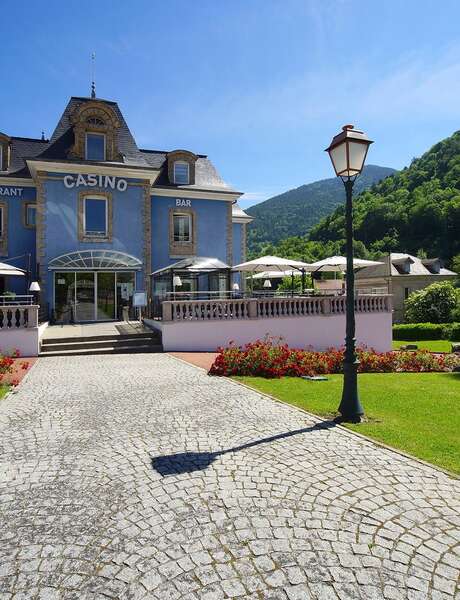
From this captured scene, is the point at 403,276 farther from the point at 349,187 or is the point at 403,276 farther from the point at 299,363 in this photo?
the point at 349,187

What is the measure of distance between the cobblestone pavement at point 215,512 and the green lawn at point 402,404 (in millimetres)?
523

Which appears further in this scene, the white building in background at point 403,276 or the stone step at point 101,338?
the white building in background at point 403,276

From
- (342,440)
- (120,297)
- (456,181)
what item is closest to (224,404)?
(342,440)

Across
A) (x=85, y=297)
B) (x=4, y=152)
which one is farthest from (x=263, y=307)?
(x=4, y=152)

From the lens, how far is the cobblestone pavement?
9.27 feet

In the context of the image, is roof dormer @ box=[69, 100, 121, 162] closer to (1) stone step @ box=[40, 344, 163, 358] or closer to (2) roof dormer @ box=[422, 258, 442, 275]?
(1) stone step @ box=[40, 344, 163, 358]

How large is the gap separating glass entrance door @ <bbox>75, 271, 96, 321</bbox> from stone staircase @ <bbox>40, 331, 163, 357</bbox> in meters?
7.52

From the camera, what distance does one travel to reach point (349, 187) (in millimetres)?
6918

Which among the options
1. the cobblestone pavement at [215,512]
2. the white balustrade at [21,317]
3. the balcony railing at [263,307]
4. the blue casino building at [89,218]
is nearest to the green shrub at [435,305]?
the blue casino building at [89,218]

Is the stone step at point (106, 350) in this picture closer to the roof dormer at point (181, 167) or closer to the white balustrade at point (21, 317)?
the white balustrade at point (21, 317)

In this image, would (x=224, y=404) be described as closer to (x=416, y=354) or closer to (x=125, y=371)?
(x=125, y=371)

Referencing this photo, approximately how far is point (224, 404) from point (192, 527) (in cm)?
419

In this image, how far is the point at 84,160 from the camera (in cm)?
2239

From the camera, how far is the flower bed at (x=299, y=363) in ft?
35.6
